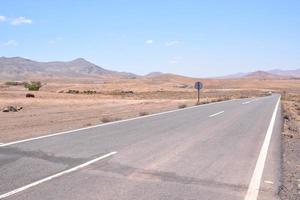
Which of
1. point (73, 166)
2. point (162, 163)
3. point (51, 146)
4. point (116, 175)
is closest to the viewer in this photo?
point (116, 175)

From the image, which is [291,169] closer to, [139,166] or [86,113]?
[139,166]

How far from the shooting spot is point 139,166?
9.50 meters

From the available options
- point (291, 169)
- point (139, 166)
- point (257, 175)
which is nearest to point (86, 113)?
point (139, 166)

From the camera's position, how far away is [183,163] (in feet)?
32.9

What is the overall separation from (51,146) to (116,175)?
3.88m

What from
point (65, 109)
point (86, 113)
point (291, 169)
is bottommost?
point (65, 109)

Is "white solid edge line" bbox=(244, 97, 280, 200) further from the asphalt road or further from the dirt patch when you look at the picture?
the dirt patch

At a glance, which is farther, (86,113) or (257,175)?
(86,113)

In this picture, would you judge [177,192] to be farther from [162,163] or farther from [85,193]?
[162,163]

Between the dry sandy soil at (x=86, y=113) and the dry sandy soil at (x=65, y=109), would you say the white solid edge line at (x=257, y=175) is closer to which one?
the dry sandy soil at (x=86, y=113)

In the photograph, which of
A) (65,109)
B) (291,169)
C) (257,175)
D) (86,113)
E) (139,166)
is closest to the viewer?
(257,175)

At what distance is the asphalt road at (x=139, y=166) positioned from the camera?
730cm

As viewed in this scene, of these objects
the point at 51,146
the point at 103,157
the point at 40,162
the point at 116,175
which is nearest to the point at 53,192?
the point at 116,175

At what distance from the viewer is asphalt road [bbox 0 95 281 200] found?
7301 mm
